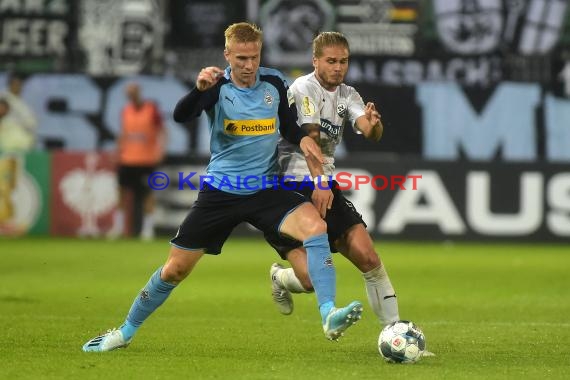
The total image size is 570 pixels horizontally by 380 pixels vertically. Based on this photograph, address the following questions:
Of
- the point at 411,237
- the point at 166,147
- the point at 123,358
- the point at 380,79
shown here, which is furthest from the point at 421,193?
the point at 123,358

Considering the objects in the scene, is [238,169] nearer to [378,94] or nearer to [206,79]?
[206,79]

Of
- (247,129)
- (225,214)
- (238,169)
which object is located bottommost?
(225,214)

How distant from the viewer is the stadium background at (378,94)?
59.9ft

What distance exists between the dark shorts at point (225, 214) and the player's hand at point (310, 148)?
1.01ft

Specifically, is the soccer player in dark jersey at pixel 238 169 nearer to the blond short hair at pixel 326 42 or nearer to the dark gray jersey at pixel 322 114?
the dark gray jersey at pixel 322 114

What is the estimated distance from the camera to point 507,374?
23.1 feet

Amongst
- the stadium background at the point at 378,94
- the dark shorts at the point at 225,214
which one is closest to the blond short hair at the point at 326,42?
the dark shorts at the point at 225,214

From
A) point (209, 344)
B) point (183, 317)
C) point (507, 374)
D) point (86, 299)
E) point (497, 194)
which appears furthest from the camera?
point (497, 194)

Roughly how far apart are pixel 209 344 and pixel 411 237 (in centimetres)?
1030

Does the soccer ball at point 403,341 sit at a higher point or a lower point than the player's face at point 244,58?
lower

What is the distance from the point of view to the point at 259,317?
10.2 metres

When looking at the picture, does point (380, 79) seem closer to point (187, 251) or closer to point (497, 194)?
point (497, 194)

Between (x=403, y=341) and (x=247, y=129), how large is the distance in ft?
5.62

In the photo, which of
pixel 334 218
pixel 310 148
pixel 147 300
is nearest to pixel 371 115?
pixel 310 148
